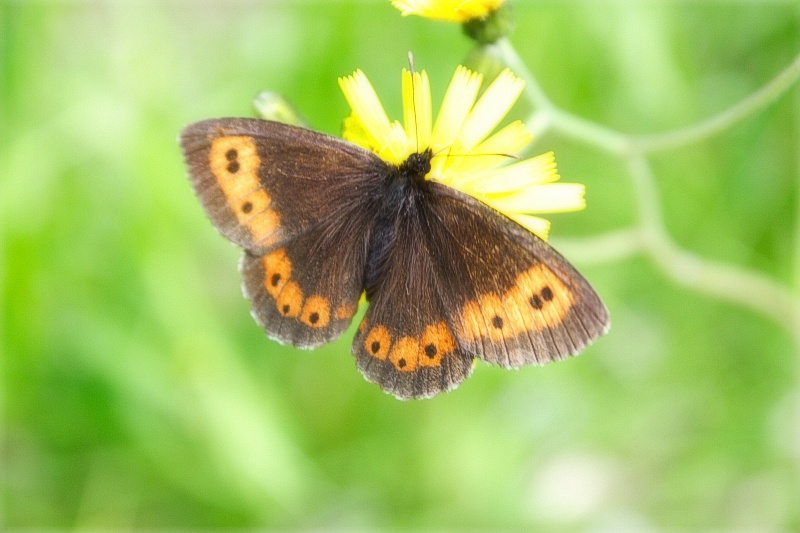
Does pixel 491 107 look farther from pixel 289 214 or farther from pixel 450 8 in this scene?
pixel 289 214

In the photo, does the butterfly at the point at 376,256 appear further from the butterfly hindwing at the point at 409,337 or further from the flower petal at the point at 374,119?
the flower petal at the point at 374,119

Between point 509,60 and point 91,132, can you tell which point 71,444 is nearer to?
point 91,132

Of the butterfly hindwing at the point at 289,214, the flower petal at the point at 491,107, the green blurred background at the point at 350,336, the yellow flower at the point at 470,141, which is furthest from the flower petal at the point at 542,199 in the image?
the green blurred background at the point at 350,336

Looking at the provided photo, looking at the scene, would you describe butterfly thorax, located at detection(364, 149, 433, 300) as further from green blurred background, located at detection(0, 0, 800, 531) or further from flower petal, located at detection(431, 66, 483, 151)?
green blurred background, located at detection(0, 0, 800, 531)

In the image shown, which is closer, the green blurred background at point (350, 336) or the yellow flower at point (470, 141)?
the yellow flower at point (470, 141)

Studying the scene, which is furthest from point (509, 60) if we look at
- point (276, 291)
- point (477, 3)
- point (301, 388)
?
point (301, 388)
